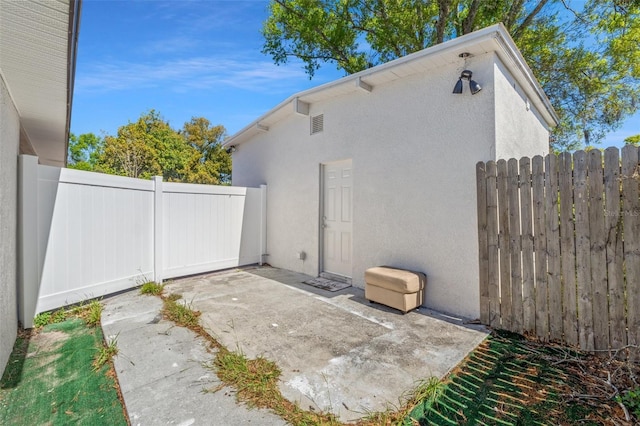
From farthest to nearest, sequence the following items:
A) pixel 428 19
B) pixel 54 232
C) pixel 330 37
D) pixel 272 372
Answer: pixel 330 37, pixel 428 19, pixel 54 232, pixel 272 372

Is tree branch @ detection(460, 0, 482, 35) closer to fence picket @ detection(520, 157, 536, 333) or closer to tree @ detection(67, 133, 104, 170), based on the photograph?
fence picket @ detection(520, 157, 536, 333)

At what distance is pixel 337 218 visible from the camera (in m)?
6.45

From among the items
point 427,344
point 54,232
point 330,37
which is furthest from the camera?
point 330,37

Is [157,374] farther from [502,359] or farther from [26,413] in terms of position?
[502,359]

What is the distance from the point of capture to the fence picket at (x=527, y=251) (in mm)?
3701

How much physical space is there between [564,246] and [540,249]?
240 mm

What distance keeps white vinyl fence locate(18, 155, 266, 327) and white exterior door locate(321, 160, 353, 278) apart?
7.79 feet

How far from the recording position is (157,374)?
285cm

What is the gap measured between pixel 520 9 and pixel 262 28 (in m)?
9.72

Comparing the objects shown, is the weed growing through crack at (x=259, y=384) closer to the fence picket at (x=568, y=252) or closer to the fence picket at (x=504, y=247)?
the fence picket at (x=504, y=247)

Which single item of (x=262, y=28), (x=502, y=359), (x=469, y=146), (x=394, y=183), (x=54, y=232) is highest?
(x=262, y=28)

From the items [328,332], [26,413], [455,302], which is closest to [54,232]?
[26,413]

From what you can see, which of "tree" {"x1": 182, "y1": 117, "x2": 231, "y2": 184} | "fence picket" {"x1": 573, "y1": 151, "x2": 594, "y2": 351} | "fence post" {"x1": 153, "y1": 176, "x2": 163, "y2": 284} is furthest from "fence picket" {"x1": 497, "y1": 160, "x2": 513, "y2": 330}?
"tree" {"x1": 182, "y1": 117, "x2": 231, "y2": 184}

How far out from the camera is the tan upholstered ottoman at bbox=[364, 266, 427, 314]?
4426 mm
